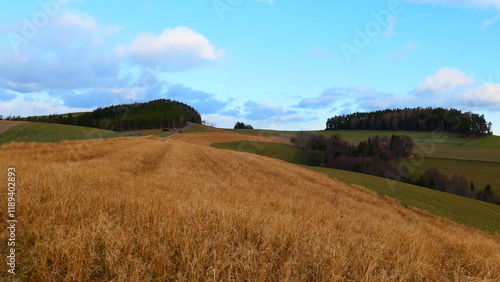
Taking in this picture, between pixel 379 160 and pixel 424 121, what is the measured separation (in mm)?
85169

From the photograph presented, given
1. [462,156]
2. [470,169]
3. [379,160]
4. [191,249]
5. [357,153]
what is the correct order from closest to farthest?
[191,249], [470,169], [379,160], [462,156], [357,153]

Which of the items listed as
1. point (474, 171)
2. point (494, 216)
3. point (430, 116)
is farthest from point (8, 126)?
point (430, 116)

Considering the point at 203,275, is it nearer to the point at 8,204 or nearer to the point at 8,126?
the point at 8,204

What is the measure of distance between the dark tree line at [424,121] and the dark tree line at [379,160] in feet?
201

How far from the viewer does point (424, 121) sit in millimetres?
139750

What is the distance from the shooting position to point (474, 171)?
238 feet

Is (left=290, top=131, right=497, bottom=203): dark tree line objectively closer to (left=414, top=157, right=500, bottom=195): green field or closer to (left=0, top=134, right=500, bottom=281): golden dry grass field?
(left=414, top=157, right=500, bottom=195): green field

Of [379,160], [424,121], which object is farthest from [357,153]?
[424,121]

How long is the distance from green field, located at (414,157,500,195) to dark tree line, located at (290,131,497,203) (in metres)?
4.94

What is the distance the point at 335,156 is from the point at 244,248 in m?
88.6

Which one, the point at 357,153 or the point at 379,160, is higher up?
the point at 357,153

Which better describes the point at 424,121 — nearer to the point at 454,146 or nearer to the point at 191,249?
the point at 454,146

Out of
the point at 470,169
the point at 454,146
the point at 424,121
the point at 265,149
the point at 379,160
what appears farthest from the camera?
the point at 424,121

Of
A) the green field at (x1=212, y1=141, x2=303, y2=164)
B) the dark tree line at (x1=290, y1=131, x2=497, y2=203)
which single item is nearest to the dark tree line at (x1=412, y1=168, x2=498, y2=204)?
the dark tree line at (x1=290, y1=131, x2=497, y2=203)
